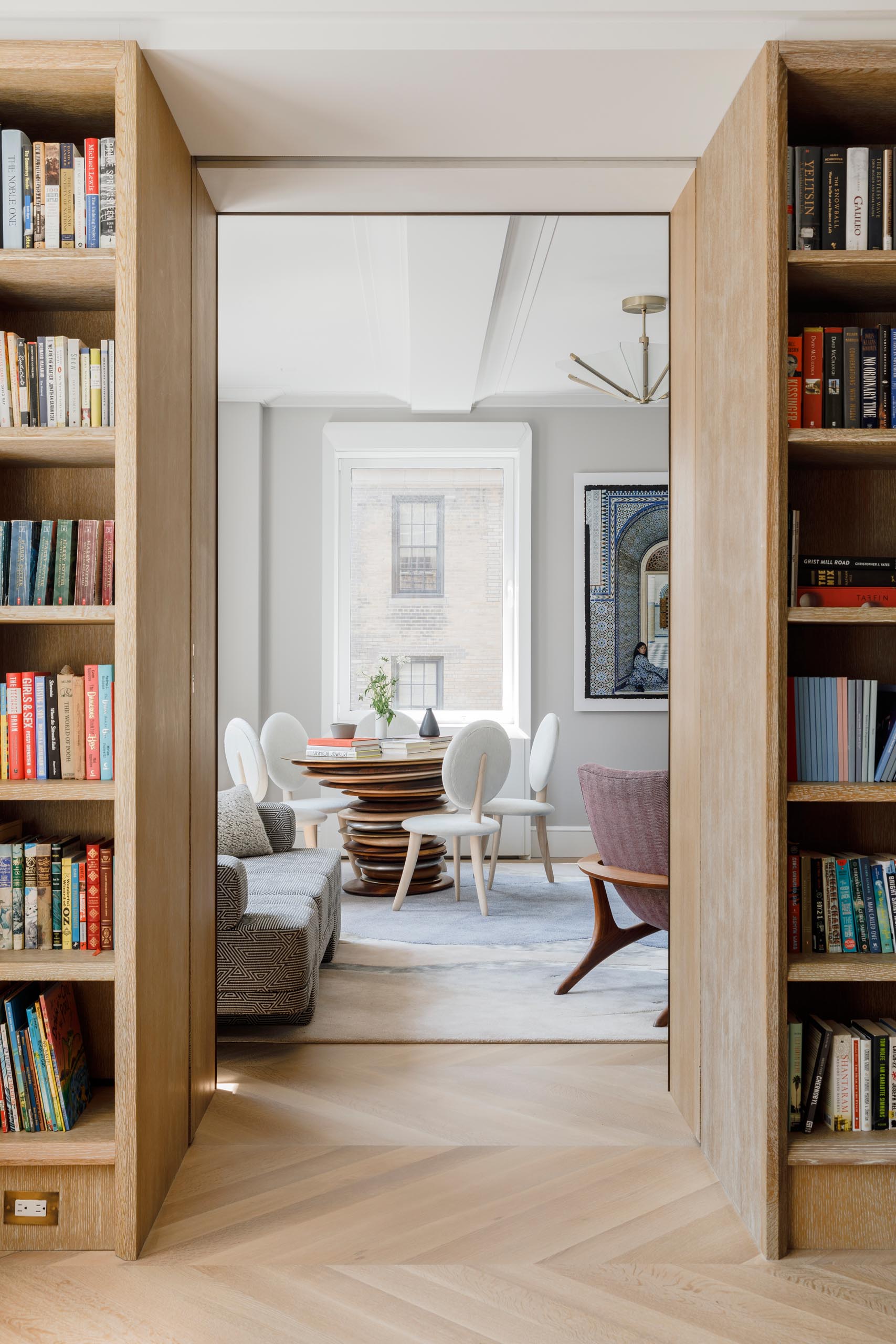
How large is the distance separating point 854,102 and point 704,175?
0.42 metres

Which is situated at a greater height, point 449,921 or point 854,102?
point 854,102

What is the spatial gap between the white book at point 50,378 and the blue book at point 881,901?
1937mm

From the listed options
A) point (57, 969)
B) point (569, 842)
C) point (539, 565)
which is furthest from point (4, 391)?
point (569, 842)

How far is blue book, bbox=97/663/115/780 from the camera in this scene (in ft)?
6.92

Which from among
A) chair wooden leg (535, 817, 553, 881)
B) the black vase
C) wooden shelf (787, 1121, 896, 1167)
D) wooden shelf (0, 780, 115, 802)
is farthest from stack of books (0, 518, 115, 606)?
chair wooden leg (535, 817, 553, 881)

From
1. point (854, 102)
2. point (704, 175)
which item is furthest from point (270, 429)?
point (854, 102)

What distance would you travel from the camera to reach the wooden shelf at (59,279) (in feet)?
6.70

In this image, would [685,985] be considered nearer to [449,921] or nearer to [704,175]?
[704,175]

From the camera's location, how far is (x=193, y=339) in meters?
2.57

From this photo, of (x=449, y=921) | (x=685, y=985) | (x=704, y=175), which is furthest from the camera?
(x=449, y=921)

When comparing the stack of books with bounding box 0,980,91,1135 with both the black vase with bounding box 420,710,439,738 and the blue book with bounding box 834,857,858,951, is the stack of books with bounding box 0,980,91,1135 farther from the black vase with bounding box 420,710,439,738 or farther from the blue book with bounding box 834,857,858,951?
the black vase with bounding box 420,710,439,738

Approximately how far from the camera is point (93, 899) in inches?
84.4

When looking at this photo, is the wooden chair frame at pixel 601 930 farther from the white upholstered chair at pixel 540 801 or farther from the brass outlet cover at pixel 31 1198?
the brass outlet cover at pixel 31 1198

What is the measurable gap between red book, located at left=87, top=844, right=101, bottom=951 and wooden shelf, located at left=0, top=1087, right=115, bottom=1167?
1.22 feet
